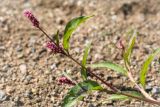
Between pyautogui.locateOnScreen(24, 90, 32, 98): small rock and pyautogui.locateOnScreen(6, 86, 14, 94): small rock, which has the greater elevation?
pyautogui.locateOnScreen(6, 86, 14, 94): small rock

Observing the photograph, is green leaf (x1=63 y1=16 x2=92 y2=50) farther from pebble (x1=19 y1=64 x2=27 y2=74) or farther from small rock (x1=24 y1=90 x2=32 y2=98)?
pebble (x1=19 y1=64 x2=27 y2=74)

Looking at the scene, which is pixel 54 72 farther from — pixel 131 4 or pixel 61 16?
pixel 131 4

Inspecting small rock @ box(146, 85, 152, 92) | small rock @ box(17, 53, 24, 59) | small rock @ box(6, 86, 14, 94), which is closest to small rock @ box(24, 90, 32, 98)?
small rock @ box(6, 86, 14, 94)

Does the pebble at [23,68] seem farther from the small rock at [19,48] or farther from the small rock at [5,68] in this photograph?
the small rock at [19,48]

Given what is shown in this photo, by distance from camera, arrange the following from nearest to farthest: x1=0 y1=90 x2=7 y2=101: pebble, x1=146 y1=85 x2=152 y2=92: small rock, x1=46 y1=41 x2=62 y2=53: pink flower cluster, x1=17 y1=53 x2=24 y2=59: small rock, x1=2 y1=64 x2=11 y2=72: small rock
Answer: x1=46 y1=41 x2=62 y2=53: pink flower cluster
x1=0 y1=90 x2=7 y2=101: pebble
x1=146 y1=85 x2=152 y2=92: small rock
x1=2 y1=64 x2=11 y2=72: small rock
x1=17 y1=53 x2=24 y2=59: small rock

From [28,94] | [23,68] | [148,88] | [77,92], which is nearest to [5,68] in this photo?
[23,68]

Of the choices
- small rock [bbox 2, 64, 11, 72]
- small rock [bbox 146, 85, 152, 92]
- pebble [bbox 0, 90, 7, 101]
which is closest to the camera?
pebble [bbox 0, 90, 7, 101]

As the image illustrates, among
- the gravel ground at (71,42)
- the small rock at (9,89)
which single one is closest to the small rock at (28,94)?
the gravel ground at (71,42)
